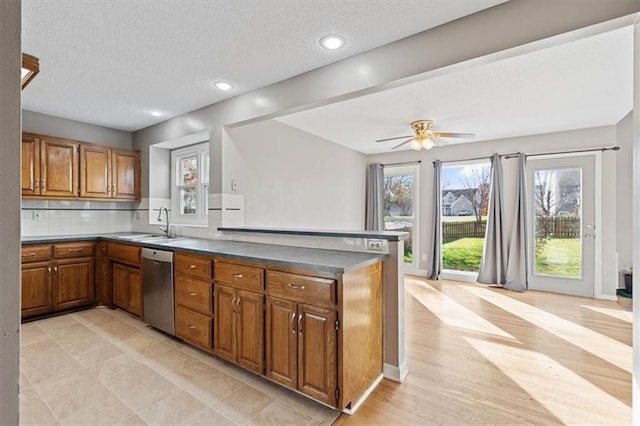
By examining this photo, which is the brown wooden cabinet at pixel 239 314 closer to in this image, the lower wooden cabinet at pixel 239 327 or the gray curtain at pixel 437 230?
the lower wooden cabinet at pixel 239 327

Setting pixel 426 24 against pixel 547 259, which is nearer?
pixel 426 24

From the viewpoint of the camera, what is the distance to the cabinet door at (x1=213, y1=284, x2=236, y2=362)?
236 cm

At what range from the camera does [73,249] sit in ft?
12.2

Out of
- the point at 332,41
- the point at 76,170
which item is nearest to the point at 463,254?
the point at 332,41

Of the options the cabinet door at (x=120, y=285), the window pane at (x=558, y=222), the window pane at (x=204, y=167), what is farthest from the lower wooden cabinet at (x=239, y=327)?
the window pane at (x=558, y=222)

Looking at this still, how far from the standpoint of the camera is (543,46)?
5.88 ft

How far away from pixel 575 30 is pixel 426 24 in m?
0.79

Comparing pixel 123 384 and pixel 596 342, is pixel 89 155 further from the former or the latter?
pixel 596 342

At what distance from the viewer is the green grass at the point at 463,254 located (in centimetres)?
556

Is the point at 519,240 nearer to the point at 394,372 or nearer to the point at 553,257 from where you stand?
the point at 553,257

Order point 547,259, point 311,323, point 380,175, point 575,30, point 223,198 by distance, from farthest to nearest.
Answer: point 380,175
point 547,259
point 223,198
point 311,323
point 575,30

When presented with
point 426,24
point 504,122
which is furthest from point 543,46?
point 504,122

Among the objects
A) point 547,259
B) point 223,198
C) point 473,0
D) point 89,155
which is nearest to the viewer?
point 473,0

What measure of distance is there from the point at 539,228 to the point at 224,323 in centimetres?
500
